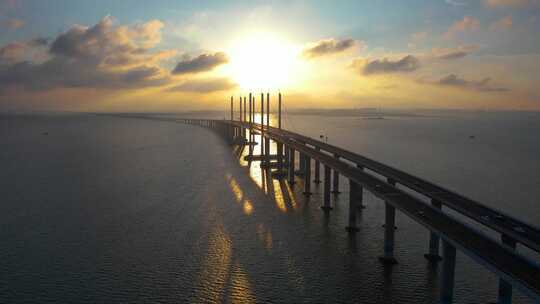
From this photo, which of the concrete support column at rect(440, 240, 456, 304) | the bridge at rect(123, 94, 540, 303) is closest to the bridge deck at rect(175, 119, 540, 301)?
the bridge at rect(123, 94, 540, 303)

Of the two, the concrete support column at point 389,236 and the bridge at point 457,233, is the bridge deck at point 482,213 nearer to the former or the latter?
the bridge at point 457,233

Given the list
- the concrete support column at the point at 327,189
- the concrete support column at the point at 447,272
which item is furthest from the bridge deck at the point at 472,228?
the concrete support column at the point at 327,189

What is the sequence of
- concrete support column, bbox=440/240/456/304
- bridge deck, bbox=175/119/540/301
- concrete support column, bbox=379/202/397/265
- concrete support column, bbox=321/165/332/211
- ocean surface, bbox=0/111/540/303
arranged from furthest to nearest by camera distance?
1. concrete support column, bbox=321/165/332/211
2. concrete support column, bbox=379/202/397/265
3. ocean surface, bbox=0/111/540/303
4. concrete support column, bbox=440/240/456/304
5. bridge deck, bbox=175/119/540/301

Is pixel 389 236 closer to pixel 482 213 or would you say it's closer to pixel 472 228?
pixel 482 213

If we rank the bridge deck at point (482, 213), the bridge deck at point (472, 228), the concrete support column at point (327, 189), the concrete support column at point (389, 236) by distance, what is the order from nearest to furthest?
the bridge deck at point (472, 228)
the bridge deck at point (482, 213)
the concrete support column at point (389, 236)
the concrete support column at point (327, 189)

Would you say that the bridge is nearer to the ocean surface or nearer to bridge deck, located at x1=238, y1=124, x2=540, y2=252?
bridge deck, located at x1=238, y1=124, x2=540, y2=252

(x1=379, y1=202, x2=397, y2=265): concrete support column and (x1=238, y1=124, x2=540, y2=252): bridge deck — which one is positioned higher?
(x1=238, y1=124, x2=540, y2=252): bridge deck

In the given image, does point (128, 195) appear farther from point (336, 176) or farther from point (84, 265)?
point (336, 176)

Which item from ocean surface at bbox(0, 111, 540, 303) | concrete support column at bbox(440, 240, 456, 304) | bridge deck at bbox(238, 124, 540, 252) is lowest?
ocean surface at bbox(0, 111, 540, 303)

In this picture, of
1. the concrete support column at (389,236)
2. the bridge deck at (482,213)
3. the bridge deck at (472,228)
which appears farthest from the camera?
the concrete support column at (389,236)
